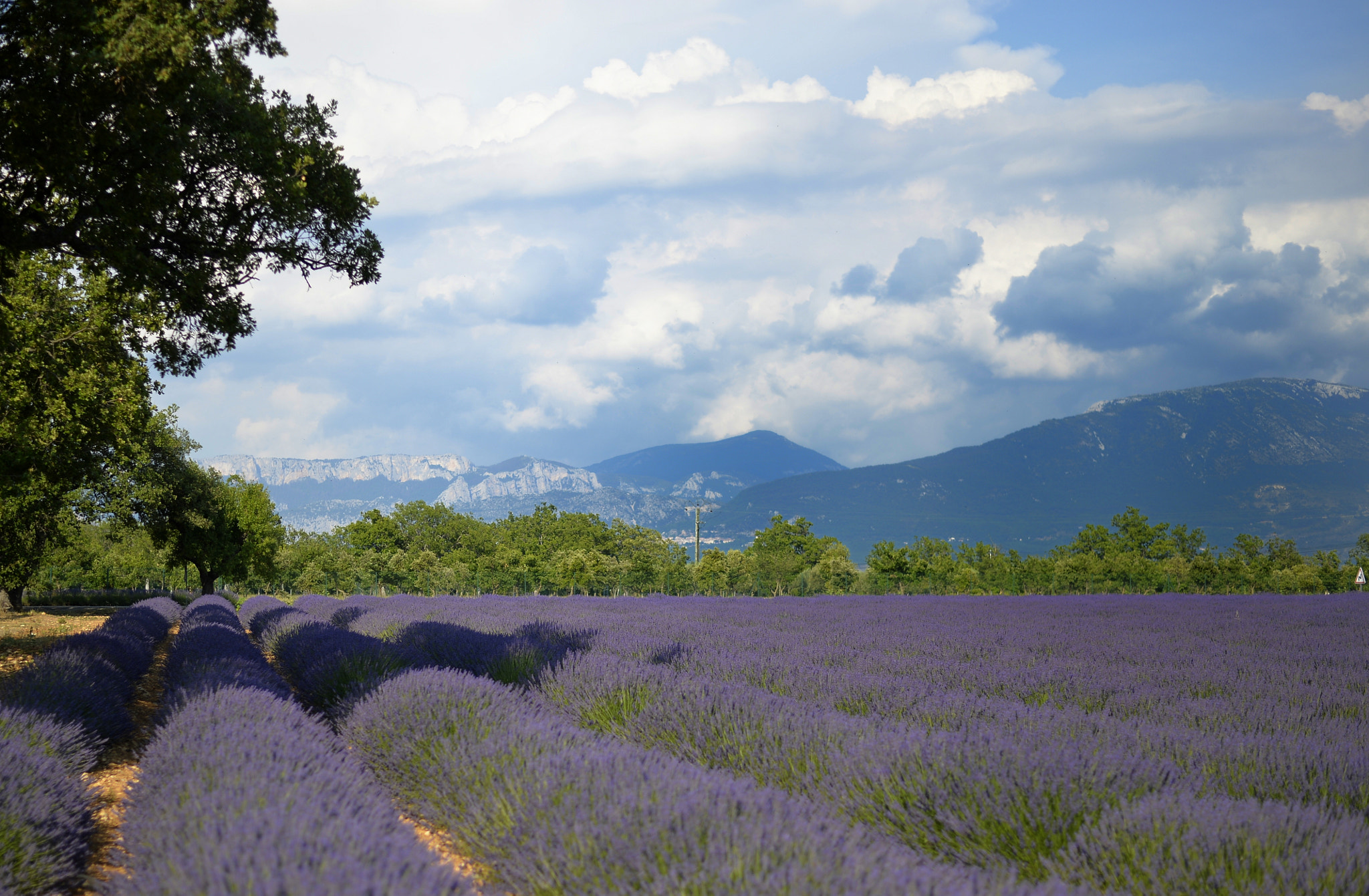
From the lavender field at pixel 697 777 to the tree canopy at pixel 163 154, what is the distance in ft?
11.7

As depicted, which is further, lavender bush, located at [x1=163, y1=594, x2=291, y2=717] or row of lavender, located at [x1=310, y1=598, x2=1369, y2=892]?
lavender bush, located at [x1=163, y1=594, x2=291, y2=717]

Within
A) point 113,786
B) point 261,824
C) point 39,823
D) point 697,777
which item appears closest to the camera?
point 261,824

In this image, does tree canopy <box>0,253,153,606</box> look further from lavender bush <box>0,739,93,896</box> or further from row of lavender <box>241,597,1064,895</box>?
row of lavender <box>241,597,1064,895</box>

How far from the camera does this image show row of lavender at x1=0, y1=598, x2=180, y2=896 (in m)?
2.93

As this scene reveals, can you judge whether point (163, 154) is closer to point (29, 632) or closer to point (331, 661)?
point (331, 661)

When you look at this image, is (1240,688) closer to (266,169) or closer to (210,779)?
(210,779)

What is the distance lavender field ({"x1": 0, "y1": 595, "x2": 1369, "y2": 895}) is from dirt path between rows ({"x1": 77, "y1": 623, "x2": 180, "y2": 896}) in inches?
4.6

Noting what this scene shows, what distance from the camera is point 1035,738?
3590mm

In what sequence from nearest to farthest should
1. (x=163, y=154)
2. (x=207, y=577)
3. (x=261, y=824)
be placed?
1. (x=261, y=824)
2. (x=163, y=154)
3. (x=207, y=577)

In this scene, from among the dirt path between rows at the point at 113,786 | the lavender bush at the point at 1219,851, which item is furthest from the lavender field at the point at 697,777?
the dirt path between rows at the point at 113,786

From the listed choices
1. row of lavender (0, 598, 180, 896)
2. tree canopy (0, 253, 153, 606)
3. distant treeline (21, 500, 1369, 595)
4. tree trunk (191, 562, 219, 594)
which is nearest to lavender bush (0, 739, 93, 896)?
row of lavender (0, 598, 180, 896)

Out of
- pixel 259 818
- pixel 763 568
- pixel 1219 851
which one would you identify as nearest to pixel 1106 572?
pixel 763 568

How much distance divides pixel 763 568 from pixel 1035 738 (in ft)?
128

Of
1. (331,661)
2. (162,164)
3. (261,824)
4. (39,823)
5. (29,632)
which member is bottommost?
(29,632)
